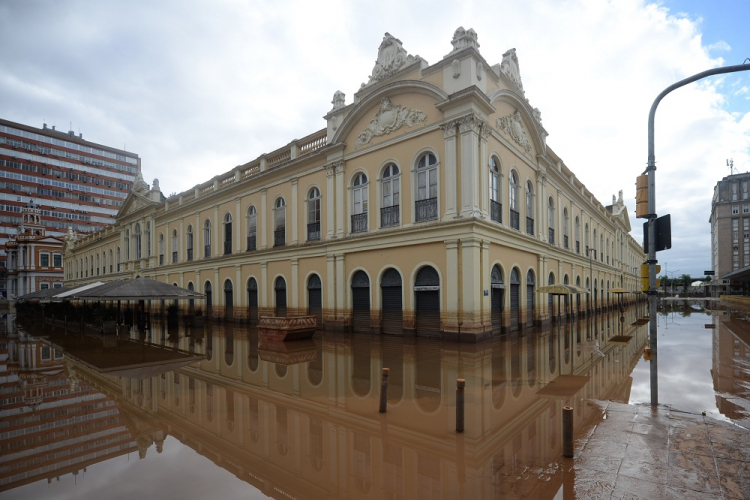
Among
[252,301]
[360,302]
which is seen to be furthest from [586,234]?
[252,301]

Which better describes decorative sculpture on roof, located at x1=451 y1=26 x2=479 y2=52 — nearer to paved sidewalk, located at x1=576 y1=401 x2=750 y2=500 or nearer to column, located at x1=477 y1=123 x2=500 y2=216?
column, located at x1=477 y1=123 x2=500 y2=216

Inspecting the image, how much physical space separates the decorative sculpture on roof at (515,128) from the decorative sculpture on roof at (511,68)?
1570 millimetres

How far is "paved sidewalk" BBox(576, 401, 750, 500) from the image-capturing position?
408 centimetres

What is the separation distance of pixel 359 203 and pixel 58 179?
72.6 m

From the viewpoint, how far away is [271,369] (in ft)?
33.8

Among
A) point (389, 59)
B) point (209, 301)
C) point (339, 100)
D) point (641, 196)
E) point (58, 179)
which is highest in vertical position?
point (58, 179)

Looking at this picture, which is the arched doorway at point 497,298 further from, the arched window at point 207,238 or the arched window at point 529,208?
the arched window at point 207,238

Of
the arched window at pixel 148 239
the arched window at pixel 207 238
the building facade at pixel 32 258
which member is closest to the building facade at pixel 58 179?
the building facade at pixel 32 258

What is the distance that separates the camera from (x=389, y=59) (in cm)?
1784

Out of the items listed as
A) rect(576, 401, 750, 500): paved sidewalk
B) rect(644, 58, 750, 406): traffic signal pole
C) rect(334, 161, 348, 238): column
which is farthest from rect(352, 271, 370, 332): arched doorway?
rect(576, 401, 750, 500): paved sidewalk

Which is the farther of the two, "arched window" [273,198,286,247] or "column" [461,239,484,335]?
"arched window" [273,198,286,247]

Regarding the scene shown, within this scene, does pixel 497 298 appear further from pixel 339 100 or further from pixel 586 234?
pixel 586 234

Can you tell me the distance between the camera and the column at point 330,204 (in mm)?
19562

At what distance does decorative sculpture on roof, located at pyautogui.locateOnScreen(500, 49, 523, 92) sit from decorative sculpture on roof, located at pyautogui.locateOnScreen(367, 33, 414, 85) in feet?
14.6
